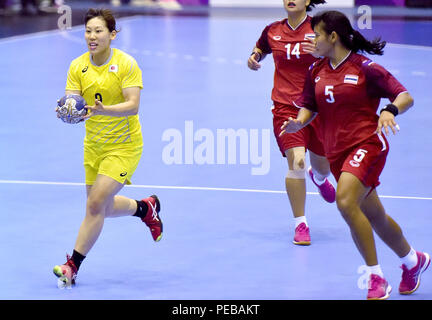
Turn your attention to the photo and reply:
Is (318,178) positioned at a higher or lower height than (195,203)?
higher

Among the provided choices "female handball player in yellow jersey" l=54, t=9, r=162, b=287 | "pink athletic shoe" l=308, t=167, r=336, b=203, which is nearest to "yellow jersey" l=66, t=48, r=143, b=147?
"female handball player in yellow jersey" l=54, t=9, r=162, b=287

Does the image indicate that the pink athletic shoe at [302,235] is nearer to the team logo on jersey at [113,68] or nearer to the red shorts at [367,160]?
the red shorts at [367,160]

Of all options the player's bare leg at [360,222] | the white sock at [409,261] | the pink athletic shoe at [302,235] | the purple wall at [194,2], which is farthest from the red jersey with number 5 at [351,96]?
the purple wall at [194,2]

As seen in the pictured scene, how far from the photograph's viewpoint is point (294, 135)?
22.9ft

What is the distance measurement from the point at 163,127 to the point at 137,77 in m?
5.13

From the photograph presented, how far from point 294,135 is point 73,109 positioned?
200 cm

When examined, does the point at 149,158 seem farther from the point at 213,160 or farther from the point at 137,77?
the point at 137,77

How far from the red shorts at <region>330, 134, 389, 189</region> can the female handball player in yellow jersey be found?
61.5 inches

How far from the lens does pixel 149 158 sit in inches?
383

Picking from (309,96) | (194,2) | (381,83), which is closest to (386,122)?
(381,83)

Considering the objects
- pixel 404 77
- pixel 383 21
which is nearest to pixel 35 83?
pixel 404 77

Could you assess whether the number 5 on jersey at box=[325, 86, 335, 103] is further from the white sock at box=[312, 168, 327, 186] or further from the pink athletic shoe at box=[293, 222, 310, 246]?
the white sock at box=[312, 168, 327, 186]

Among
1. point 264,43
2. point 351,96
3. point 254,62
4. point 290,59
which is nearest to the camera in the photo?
point 351,96

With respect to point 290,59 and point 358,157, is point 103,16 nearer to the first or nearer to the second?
point 290,59
